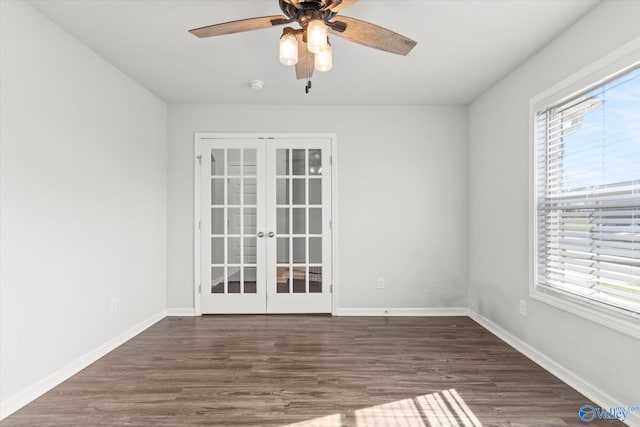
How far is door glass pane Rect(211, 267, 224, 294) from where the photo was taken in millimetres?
4359

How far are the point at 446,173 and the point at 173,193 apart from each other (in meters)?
3.30

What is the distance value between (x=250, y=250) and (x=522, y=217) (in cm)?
291

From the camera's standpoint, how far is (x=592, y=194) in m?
2.43

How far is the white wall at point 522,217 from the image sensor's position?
7.12ft

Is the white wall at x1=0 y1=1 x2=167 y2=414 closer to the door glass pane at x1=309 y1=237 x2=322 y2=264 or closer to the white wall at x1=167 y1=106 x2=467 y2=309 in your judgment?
the white wall at x1=167 y1=106 x2=467 y2=309

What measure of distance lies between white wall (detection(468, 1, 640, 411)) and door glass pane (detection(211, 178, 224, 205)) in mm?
2984

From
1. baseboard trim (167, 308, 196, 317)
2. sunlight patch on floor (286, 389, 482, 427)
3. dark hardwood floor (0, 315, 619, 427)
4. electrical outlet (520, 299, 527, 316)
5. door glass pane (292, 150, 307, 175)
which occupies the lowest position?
sunlight patch on floor (286, 389, 482, 427)

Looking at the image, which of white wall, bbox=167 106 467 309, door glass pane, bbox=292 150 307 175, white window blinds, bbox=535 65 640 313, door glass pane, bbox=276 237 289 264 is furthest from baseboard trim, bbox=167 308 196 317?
white window blinds, bbox=535 65 640 313

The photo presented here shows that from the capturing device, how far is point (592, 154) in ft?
8.00

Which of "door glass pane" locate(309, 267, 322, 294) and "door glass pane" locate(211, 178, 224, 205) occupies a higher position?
"door glass pane" locate(211, 178, 224, 205)

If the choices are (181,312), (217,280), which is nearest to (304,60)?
(217,280)

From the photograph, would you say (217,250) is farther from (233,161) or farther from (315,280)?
(315,280)

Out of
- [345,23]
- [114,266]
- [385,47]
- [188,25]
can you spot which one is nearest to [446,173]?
[385,47]

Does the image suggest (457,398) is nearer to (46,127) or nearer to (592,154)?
(592,154)
